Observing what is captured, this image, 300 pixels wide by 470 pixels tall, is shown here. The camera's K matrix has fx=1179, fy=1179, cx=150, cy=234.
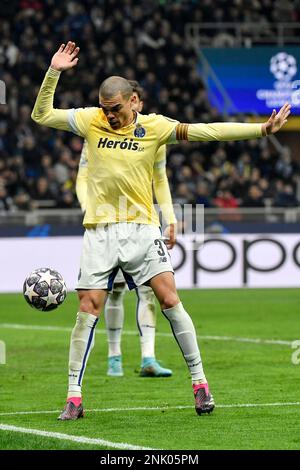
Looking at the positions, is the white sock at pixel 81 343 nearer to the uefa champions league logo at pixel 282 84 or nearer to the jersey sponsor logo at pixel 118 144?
the jersey sponsor logo at pixel 118 144

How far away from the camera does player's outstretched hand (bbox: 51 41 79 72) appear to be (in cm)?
867

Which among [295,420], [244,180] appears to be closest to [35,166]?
[244,180]

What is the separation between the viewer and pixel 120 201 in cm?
884

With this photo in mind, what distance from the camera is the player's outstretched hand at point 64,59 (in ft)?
28.5

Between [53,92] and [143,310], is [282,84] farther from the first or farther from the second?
[53,92]

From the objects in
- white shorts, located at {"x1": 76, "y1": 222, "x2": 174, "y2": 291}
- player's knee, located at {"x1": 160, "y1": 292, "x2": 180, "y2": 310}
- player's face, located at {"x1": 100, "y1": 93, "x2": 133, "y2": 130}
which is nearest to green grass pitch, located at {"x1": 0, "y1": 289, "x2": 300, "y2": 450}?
player's knee, located at {"x1": 160, "y1": 292, "x2": 180, "y2": 310}

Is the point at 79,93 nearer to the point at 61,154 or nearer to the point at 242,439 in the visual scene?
the point at 61,154

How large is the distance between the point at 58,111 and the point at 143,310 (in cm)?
326

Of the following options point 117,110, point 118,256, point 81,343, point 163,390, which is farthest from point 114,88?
point 163,390

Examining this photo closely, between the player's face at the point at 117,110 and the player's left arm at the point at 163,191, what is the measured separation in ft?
6.73

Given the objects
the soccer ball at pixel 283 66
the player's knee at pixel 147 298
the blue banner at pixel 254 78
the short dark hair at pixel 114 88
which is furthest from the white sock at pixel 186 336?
the soccer ball at pixel 283 66

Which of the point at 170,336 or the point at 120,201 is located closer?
the point at 120,201

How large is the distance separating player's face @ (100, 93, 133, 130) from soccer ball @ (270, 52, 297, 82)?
2385cm
